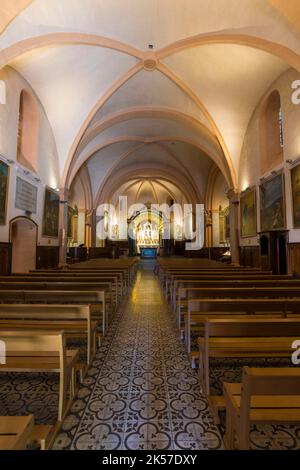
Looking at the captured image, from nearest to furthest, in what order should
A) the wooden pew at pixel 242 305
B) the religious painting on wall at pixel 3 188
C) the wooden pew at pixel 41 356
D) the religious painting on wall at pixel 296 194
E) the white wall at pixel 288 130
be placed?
the wooden pew at pixel 41 356
the wooden pew at pixel 242 305
the religious painting on wall at pixel 3 188
the religious painting on wall at pixel 296 194
the white wall at pixel 288 130

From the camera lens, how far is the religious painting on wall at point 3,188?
6.89 meters

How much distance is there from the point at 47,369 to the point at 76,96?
9.93 metres

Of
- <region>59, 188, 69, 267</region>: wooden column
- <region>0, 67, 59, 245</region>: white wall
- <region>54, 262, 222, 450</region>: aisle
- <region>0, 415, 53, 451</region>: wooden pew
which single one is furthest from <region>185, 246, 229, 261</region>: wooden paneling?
<region>0, 415, 53, 451</region>: wooden pew

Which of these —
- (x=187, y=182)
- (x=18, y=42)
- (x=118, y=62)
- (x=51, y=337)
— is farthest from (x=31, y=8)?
(x=187, y=182)

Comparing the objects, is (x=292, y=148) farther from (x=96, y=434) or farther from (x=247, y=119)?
(x=96, y=434)

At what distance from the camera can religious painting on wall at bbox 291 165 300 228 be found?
704 cm

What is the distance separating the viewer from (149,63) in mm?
8250

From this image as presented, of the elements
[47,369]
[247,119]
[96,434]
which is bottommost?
[96,434]

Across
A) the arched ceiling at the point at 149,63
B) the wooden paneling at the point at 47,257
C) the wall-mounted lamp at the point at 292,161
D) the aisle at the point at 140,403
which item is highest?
the arched ceiling at the point at 149,63

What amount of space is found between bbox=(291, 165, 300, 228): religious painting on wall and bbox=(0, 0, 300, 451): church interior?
0.21ft

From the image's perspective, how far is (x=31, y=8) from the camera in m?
5.75

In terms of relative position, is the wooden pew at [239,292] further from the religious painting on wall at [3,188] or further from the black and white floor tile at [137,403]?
the religious painting on wall at [3,188]

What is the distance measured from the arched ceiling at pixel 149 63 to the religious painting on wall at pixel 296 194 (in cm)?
265

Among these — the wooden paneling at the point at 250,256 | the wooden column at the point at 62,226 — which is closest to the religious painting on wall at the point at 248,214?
the wooden paneling at the point at 250,256
